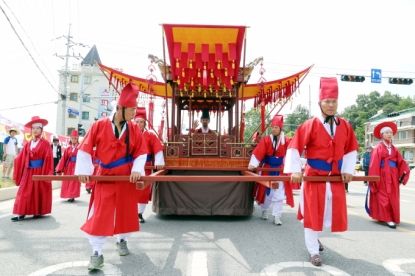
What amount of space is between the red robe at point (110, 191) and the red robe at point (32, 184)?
9.67 ft

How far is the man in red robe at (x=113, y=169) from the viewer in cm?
315

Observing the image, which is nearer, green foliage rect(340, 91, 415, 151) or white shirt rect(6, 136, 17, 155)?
white shirt rect(6, 136, 17, 155)

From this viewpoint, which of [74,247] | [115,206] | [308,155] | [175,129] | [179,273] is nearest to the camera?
[179,273]

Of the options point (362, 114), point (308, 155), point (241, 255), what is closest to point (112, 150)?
point (241, 255)

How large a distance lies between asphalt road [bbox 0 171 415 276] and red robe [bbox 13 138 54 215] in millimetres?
240

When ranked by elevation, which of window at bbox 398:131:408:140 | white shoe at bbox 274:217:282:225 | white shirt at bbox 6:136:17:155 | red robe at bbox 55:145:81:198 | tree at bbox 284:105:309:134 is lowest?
white shoe at bbox 274:217:282:225

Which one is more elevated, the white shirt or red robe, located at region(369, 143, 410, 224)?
the white shirt

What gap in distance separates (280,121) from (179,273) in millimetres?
3676

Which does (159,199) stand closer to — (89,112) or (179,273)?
(179,273)

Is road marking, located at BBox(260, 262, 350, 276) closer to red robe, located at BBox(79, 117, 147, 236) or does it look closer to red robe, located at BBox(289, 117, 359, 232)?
red robe, located at BBox(289, 117, 359, 232)

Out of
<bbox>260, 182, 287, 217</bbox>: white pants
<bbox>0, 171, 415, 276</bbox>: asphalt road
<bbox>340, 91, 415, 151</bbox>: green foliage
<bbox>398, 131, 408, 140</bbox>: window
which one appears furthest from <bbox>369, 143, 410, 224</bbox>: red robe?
<bbox>340, 91, 415, 151</bbox>: green foliage

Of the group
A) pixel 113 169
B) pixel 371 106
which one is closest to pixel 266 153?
pixel 113 169

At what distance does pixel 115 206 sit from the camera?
328cm

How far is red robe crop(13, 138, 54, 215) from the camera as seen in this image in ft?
17.8
